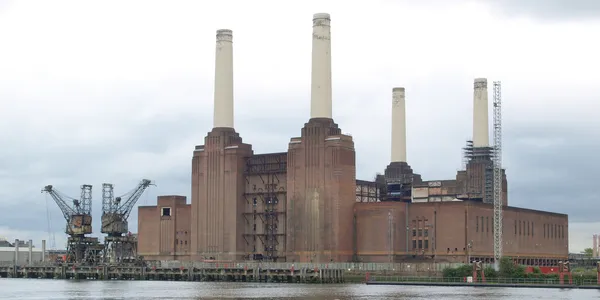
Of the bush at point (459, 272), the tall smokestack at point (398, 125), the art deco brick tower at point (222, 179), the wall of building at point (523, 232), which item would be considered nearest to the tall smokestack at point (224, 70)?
A: the art deco brick tower at point (222, 179)

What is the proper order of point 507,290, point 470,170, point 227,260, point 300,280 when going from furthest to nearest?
point 470,170, point 227,260, point 300,280, point 507,290

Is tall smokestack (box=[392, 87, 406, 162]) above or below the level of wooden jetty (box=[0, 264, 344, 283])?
above

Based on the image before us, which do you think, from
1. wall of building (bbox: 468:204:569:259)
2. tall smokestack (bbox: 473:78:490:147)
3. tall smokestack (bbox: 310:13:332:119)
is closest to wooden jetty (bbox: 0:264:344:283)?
wall of building (bbox: 468:204:569:259)

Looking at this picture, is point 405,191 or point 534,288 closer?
point 534,288

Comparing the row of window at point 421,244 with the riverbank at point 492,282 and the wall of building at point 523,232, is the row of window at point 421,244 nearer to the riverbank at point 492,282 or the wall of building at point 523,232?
the wall of building at point 523,232

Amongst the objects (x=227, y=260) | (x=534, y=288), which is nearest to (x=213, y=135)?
(x=227, y=260)

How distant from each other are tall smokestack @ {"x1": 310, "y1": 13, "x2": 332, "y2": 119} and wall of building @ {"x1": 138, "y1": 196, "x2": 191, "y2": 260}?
34422mm

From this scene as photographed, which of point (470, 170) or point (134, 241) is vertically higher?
point (470, 170)

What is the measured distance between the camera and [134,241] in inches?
7372

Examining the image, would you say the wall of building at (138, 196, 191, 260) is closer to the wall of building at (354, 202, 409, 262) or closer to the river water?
the wall of building at (354, 202, 409, 262)

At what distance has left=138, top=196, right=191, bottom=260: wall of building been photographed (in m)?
178

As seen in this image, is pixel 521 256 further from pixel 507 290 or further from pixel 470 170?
pixel 507 290

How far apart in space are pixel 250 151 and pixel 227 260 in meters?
17.5

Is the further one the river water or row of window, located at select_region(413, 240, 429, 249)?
row of window, located at select_region(413, 240, 429, 249)
